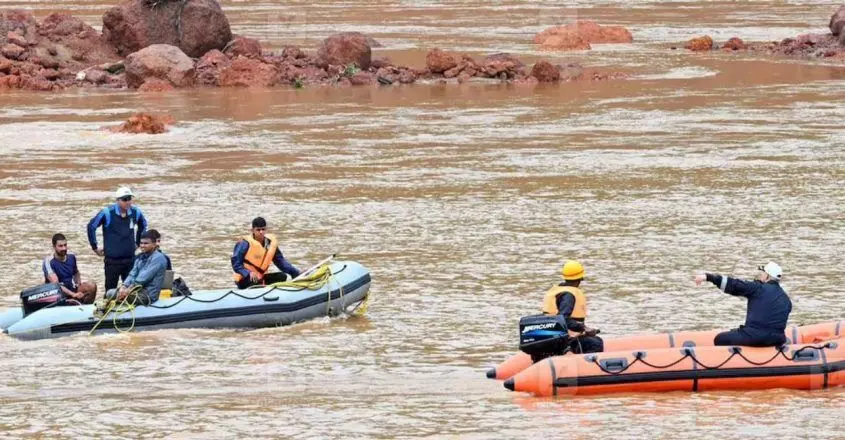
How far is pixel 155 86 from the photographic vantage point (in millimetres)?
45500

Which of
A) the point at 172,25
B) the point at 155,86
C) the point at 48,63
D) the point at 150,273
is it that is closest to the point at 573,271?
the point at 150,273

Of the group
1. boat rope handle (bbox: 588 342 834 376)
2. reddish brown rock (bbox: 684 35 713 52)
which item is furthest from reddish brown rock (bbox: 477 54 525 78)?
boat rope handle (bbox: 588 342 834 376)

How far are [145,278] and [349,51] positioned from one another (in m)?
31.0

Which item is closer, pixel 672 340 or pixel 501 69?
pixel 672 340

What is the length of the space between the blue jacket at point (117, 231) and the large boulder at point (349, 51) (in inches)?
1176

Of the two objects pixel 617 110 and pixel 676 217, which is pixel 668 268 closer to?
pixel 676 217

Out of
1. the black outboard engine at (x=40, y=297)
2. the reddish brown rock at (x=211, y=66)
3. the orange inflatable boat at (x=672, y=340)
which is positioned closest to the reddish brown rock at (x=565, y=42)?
the reddish brown rock at (x=211, y=66)

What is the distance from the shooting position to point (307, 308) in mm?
18172

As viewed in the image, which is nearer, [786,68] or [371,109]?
[371,109]

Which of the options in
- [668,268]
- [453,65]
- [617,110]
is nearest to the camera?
[668,268]

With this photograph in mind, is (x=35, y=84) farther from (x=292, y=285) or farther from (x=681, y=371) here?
(x=681, y=371)

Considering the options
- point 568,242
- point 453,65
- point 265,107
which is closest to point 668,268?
point 568,242

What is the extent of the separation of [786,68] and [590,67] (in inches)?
252

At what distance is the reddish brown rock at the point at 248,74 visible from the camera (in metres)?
46.5
